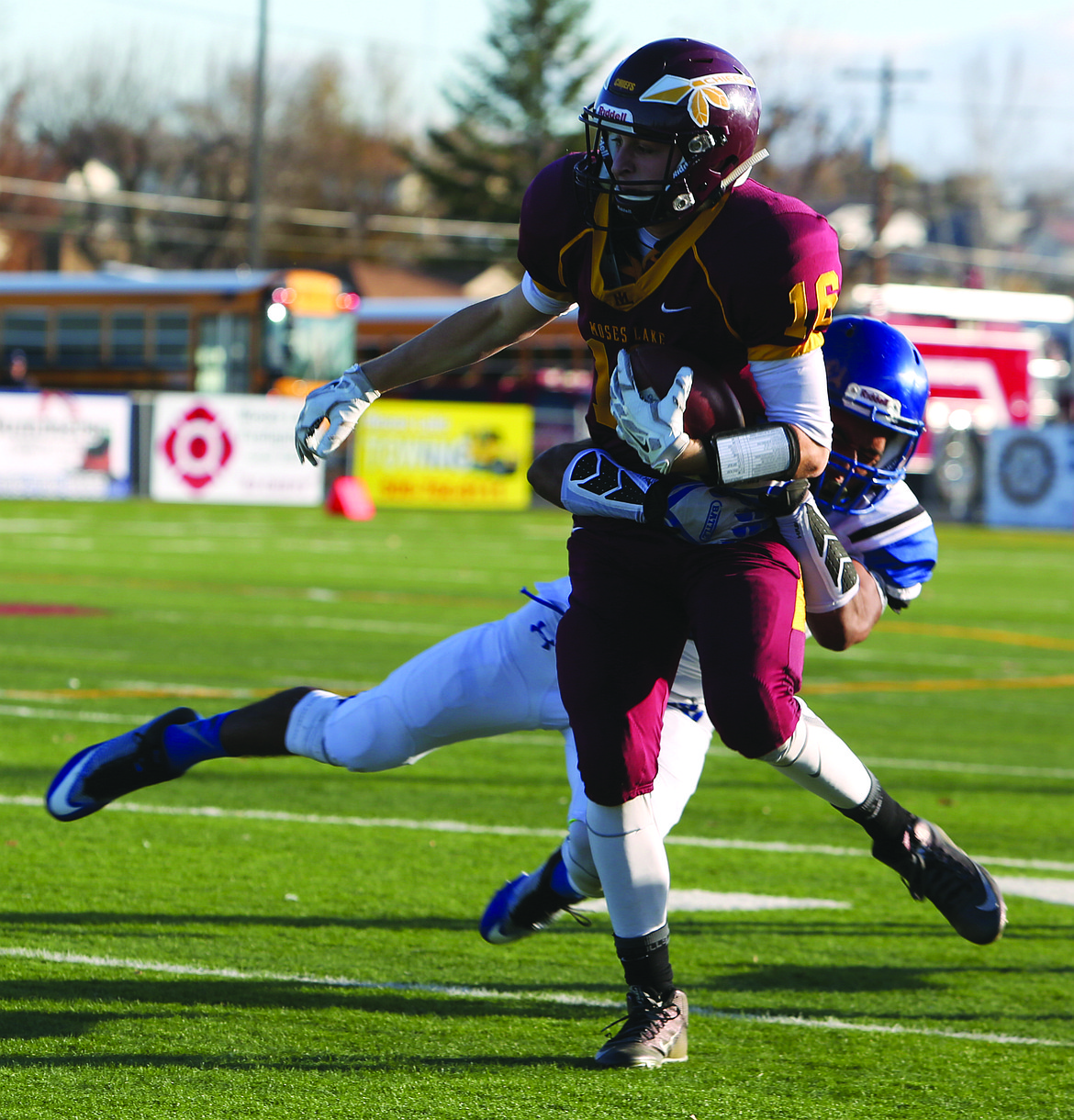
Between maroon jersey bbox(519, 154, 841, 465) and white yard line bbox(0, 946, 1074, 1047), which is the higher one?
maroon jersey bbox(519, 154, 841, 465)

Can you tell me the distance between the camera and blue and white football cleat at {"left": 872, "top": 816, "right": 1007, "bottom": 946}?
4066 mm

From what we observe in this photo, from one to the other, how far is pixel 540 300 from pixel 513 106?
60366 millimetres

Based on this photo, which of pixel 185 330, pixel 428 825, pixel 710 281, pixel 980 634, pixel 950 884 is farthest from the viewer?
pixel 185 330

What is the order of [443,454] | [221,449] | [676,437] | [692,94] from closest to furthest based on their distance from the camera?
[676,437], [692,94], [221,449], [443,454]

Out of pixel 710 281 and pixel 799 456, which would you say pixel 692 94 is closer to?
pixel 710 281

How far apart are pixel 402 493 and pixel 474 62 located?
39.9 meters

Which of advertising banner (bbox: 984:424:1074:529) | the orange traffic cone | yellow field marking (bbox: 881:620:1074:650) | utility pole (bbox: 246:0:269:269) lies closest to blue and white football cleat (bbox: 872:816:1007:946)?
yellow field marking (bbox: 881:620:1074:650)

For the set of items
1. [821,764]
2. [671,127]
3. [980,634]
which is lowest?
[980,634]

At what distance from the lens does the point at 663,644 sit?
12.3 ft

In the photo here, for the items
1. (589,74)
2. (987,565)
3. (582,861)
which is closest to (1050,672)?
(582,861)

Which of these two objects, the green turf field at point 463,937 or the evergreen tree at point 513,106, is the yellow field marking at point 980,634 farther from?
the evergreen tree at point 513,106

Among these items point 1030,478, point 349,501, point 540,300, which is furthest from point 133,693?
point 1030,478

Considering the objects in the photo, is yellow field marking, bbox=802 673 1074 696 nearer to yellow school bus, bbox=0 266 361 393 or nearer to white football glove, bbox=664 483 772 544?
white football glove, bbox=664 483 772 544

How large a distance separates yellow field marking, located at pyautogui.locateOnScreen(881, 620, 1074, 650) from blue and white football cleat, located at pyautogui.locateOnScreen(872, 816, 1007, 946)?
841 cm
